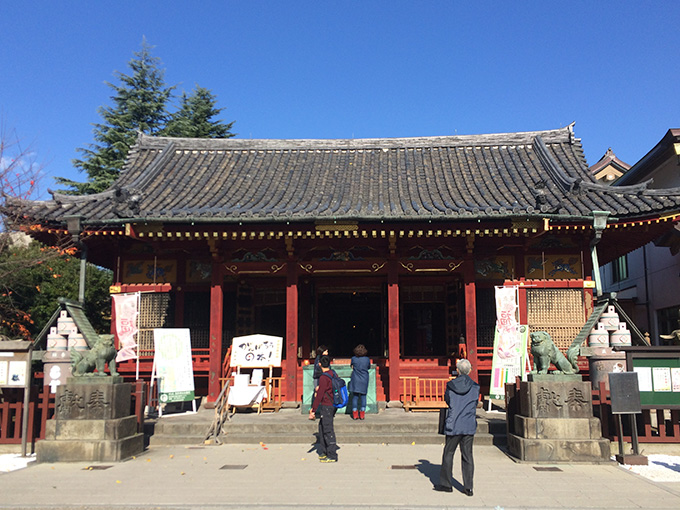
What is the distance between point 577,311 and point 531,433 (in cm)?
573

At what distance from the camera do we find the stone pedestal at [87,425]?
867 centimetres

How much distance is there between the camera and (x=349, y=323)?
19.0m

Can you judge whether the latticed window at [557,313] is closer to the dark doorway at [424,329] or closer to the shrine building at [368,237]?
the shrine building at [368,237]

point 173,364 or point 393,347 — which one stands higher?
point 393,347

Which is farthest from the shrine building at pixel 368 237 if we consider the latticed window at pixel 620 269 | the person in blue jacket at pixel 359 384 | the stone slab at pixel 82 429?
the latticed window at pixel 620 269

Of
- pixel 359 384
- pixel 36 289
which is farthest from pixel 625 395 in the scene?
pixel 36 289

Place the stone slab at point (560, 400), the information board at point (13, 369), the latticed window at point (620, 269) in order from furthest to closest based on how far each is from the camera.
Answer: the latticed window at point (620, 269) < the information board at point (13, 369) < the stone slab at point (560, 400)

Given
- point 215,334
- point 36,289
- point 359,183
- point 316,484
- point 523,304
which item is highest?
point 359,183

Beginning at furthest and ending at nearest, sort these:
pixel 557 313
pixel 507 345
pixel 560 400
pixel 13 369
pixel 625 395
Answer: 1. pixel 557 313
2. pixel 507 345
3. pixel 13 369
4. pixel 560 400
5. pixel 625 395

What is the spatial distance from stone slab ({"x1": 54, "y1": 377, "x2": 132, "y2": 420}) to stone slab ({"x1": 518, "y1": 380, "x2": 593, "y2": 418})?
693cm

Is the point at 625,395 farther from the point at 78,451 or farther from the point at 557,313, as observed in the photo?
the point at 78,451

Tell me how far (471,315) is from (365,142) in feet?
24.2

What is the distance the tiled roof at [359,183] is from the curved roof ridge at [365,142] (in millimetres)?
35

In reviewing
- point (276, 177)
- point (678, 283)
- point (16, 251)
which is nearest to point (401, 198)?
point (276, 177)
